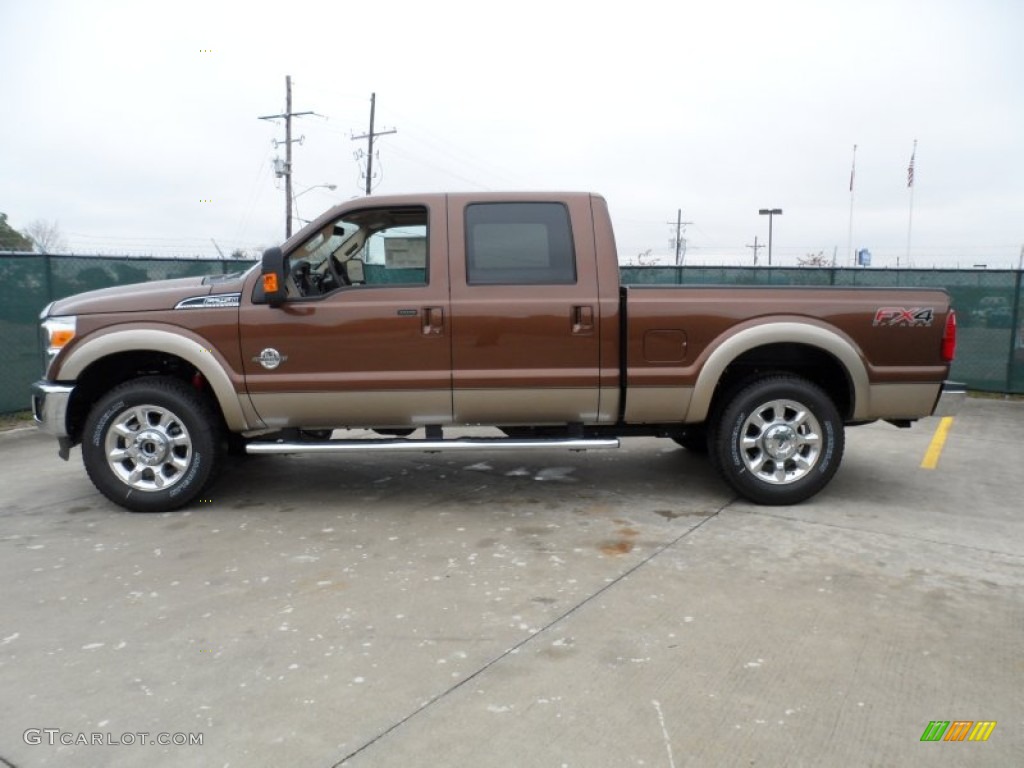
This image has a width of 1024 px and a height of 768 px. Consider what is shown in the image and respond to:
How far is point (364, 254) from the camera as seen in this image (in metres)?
5.41

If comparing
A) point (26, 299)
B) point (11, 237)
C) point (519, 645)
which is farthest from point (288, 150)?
point (519, 645)

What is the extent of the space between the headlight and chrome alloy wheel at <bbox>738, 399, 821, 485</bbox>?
14.3ft

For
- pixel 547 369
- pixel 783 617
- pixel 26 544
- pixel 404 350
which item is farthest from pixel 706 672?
pixel 26 544

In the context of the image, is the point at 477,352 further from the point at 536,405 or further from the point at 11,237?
the point at 11,237

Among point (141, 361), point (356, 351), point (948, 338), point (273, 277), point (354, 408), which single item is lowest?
point (354, 408)

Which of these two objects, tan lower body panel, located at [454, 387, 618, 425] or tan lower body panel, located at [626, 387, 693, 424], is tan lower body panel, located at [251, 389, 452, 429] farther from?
tan lower body panel, located at [626, 387, 693, 424]

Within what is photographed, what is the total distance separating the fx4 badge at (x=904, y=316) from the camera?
4949 millimetres

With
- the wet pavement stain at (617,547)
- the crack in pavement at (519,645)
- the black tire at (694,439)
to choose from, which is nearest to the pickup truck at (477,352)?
the black tire at (694,439)

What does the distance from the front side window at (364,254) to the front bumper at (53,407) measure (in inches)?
61.6

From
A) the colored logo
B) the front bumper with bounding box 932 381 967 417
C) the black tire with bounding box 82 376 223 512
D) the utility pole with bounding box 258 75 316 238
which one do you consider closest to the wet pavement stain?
the colored logo

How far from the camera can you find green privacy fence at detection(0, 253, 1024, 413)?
8438 millimetres

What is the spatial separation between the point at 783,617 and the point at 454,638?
1467mm

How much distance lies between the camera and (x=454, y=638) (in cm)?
324

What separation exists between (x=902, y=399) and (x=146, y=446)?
4932mm
